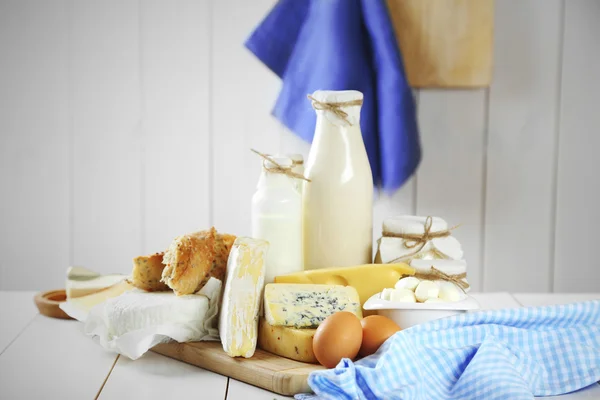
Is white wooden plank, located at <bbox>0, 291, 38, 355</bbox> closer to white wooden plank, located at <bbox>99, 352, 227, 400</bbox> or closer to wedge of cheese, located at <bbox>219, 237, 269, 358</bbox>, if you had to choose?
white wooden plank, located at <bbox>99, 352, 227, 400</bbox>

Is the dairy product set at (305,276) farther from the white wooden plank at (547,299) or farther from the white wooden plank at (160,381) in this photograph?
the white wooden plank at (547,299)

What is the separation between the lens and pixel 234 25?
1420 mm

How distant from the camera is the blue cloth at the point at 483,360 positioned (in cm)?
72

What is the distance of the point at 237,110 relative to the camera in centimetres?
144

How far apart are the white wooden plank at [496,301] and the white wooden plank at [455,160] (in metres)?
0.16

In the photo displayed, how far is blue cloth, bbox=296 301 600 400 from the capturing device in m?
0.72

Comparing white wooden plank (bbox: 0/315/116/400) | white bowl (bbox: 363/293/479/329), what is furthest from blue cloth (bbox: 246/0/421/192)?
white wooden plank (bbox: 0/315/116/400)

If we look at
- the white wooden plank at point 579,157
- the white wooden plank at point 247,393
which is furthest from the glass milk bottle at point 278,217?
the white wooden plank at point 579,157

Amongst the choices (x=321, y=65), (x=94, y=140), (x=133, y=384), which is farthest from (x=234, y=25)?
(x=133, y=384)

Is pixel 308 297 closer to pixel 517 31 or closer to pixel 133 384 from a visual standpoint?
pixel 133 384

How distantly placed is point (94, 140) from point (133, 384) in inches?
29.9

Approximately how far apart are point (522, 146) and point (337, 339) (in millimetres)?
825

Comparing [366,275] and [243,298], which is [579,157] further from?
[243,298]

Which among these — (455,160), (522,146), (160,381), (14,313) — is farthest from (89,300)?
(522,146)
